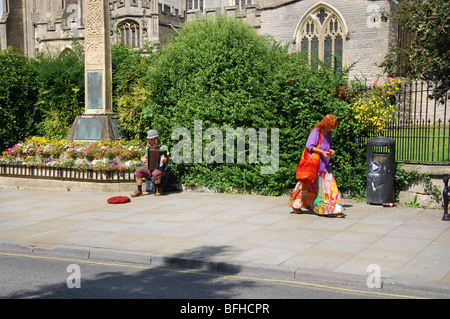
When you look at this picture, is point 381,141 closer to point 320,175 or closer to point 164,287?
point 320,175

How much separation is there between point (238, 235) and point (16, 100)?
514 inches

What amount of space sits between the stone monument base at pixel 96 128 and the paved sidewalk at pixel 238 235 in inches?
143

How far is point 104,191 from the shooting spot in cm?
1310

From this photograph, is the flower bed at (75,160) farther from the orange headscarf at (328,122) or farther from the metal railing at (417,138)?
the metal railing at (417,138)

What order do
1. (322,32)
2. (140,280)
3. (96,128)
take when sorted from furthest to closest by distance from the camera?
(322,32) → (96,128) → (140,280)

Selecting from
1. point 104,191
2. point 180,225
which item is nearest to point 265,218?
point 180,225

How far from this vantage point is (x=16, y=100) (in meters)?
17.9

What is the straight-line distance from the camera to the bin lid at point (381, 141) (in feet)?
33.1

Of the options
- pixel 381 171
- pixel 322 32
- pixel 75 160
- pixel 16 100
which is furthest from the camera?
pixel 322 32

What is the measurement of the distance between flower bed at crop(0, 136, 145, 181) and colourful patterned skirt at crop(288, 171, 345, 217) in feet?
17.0

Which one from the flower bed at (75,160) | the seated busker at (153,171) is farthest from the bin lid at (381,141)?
the flower bed at (75,160)

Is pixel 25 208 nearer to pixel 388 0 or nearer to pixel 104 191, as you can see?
pixel 104 191

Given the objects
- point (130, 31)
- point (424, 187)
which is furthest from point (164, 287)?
point (130, 31)

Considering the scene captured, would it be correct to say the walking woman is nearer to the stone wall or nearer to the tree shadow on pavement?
the stone wall
